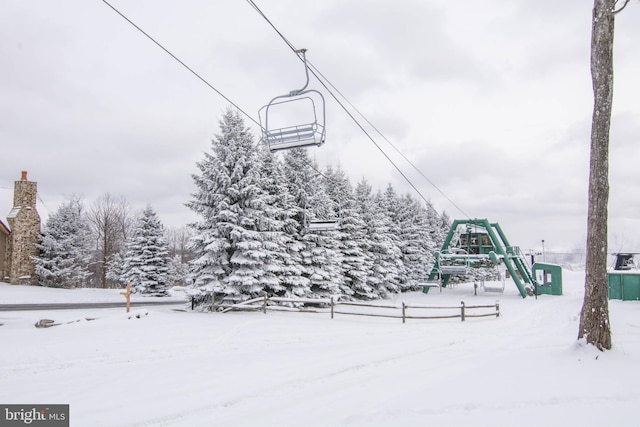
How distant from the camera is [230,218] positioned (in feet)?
65.8

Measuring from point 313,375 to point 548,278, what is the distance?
30469 mm

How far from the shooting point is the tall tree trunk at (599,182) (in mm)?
8812

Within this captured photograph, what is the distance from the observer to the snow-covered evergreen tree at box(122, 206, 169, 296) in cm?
3362

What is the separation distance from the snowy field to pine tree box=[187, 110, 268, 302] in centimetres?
562

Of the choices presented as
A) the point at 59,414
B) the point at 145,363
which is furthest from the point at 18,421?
the point at 145,363

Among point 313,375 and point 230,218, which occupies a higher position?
point 230,218

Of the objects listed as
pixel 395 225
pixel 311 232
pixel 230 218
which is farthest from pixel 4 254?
pixel 395 225

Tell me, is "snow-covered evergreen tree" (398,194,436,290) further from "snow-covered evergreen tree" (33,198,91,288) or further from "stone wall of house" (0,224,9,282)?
"stone wall of house" (0,224,9,282)

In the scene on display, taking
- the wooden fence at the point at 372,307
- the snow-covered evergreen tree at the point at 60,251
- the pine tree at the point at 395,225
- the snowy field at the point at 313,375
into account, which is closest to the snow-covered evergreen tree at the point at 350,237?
the wooden fence at the point at 372,307

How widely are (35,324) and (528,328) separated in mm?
17344

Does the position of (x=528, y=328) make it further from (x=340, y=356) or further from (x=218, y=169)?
(x=218, y=169)

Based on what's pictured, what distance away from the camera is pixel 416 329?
1495cm

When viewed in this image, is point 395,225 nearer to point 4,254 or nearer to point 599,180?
point 599,180

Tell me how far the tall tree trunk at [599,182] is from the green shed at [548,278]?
81.3ft
